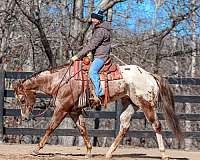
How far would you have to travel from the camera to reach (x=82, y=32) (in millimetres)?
14289

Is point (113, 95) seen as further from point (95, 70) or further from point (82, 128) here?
point (82, 128)

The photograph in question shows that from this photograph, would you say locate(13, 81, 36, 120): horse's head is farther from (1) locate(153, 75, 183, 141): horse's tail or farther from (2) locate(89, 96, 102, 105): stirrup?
(1) locate(153, 75, 183, 141): horse's tail

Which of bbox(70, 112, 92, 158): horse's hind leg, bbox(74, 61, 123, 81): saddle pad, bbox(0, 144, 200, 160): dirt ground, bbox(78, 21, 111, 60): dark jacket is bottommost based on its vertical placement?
bbox(0, 144, 200, 160): dirt ground

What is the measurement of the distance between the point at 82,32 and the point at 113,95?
17.0 ft

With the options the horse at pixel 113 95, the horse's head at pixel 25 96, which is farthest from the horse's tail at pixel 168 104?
the horse's head at pixel 25 96

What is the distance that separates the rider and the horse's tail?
1137mm

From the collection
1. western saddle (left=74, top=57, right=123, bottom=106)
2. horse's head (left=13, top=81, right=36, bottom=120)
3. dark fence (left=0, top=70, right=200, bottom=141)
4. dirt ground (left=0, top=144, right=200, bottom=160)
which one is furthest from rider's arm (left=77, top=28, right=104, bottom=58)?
dark fence (left=0, top=70, right=200, bottom=141)

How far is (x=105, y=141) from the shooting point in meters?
17.4

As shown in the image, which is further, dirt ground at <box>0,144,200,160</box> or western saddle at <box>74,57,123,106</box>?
western saddle at <box>74,57,123,106</box>

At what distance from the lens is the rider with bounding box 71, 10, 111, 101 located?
30.0 ft

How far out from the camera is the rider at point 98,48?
30.0 ft

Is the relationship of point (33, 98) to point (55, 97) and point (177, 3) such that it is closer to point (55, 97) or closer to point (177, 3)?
point (55, 97)

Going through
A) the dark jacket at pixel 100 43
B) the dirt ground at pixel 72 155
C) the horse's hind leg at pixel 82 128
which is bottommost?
the dirt ground at pixel 72 155

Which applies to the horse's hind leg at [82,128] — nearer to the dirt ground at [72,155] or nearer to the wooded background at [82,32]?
the dirt ground at [72,155]
